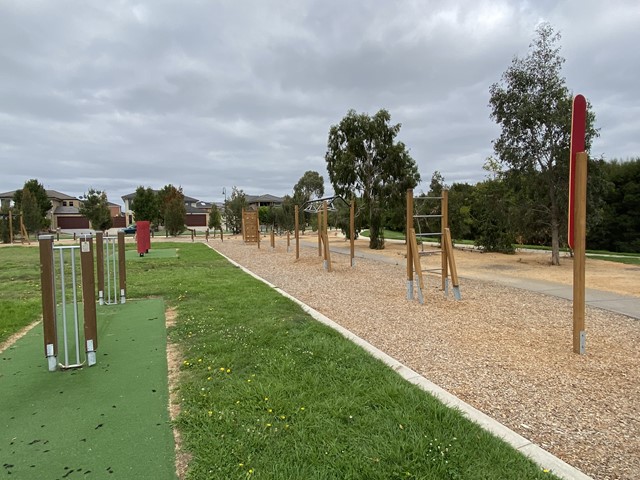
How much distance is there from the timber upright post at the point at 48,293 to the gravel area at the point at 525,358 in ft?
11.3

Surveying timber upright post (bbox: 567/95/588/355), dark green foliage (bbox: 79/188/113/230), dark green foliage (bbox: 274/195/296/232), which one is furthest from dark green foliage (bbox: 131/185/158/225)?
timber upright post (bbox: 567/95/588/355)

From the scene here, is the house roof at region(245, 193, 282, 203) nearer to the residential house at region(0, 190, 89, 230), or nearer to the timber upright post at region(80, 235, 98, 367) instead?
the residential house at region(0, 190, 89, 230)

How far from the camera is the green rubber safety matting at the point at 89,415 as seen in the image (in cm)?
242

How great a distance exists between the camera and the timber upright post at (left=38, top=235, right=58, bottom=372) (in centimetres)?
371

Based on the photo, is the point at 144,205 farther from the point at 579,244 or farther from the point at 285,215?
the point at 579,244

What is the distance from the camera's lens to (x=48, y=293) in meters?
3.78

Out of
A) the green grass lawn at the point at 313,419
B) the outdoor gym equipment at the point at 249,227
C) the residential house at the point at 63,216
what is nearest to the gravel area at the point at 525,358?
the green grass lawn at the point at 313,419

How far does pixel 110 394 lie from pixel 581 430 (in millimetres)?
3721

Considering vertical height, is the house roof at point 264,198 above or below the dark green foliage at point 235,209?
above

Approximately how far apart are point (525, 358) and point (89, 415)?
4242mm

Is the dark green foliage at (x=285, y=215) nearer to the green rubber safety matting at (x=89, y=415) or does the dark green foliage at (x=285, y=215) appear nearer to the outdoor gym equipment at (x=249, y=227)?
the outdoor gym equipment at (x=249, y=227)

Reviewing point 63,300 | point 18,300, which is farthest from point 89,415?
point 18,300

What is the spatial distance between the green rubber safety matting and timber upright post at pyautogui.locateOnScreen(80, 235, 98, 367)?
0.69ft

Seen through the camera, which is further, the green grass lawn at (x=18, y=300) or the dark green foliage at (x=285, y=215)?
the dark green foliage at (x=285, y=215)
